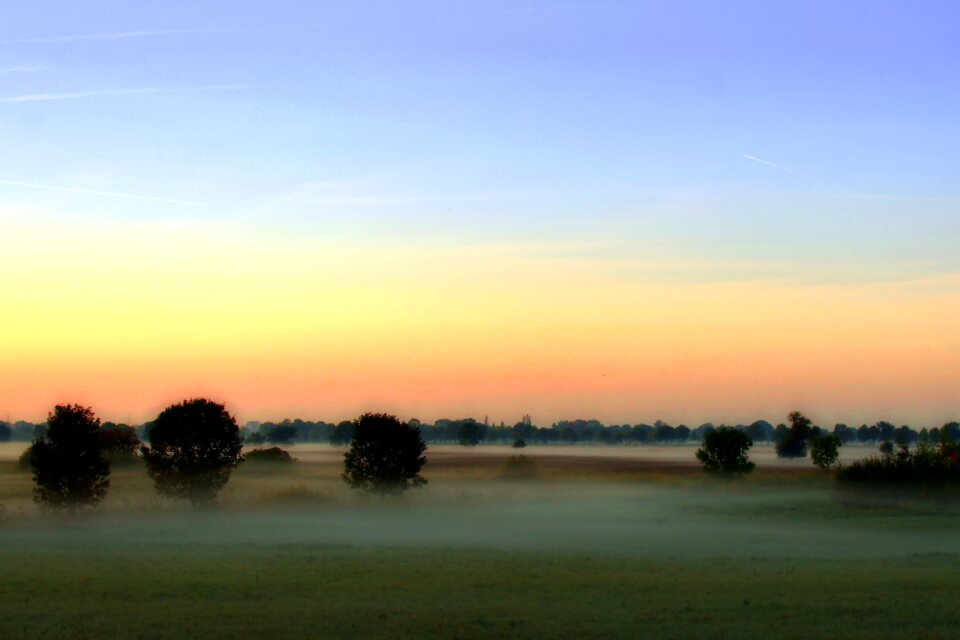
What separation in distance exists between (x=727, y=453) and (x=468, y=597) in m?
69.4

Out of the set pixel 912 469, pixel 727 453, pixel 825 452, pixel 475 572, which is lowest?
pixel 475 572

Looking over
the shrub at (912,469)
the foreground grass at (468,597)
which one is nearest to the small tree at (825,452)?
the shrub at (912,469)

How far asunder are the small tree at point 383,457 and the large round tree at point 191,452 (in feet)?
26.1

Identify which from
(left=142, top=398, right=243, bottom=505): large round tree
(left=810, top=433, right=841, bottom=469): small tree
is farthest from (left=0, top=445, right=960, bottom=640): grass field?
(left=810, top=433, right=841, bottom=469): small tree

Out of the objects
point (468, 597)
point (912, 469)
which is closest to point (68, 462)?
point (468, 597)

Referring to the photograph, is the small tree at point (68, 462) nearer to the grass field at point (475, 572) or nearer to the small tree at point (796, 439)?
the grass field at point (475, 572)

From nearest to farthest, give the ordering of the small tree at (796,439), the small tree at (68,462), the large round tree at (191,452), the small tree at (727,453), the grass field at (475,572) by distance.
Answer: the grass field at (475,572) < the small tree at (68,462) < the large round tree at (191,452) < the small tree at (727,453) < the small tree at (796,439)

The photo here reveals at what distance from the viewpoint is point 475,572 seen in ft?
95.6

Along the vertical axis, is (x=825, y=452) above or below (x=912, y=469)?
above

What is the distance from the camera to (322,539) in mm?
42656

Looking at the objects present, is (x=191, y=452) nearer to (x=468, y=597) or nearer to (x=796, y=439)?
(x=468, y=597)

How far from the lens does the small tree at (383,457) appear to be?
6694 centimetres

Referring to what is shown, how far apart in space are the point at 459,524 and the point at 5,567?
27.0 meters

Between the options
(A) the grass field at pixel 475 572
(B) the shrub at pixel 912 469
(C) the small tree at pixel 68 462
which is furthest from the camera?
(B) the shrub at pixel 912 469
